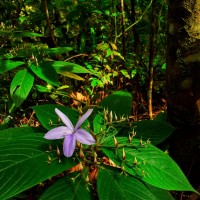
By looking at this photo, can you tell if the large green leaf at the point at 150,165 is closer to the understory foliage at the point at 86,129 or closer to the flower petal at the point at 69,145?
the understory foliage at the point at 86,129

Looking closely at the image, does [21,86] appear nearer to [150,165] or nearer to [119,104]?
[119,104]

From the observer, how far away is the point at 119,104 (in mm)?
1638

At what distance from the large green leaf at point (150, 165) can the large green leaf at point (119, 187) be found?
41 millimetres

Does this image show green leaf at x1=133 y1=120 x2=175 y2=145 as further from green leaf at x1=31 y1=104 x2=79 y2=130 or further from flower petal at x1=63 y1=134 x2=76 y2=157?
flower petal at x1=63 y1=134 x2=76 y2=157

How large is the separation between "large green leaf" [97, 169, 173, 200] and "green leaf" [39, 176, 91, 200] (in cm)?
7

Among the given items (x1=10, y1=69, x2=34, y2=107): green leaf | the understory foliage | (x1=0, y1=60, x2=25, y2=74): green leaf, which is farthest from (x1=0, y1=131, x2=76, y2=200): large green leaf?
(x1=0, y1=60, x2=25, y2=74): green leaf

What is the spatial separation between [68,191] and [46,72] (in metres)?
0.75

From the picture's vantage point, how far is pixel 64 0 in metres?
2.31

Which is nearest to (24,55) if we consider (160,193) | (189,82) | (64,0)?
(64,0)

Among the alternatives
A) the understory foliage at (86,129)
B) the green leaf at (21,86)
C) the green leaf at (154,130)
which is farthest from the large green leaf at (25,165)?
the green leaf at (154,130)

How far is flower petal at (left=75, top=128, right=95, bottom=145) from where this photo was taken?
1.07 m

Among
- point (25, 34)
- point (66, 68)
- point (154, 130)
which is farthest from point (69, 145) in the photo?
point (25, 34)

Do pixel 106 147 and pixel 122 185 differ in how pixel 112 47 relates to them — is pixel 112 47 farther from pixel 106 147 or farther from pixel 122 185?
pixel 122 185

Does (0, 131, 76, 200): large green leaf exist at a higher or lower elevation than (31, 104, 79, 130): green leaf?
lower
